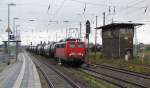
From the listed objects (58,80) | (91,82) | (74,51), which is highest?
(74,51)

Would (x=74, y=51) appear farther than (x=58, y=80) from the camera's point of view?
Yes

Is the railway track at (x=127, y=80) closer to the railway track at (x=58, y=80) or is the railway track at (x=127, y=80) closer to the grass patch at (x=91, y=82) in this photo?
the grass patch at (x=91, y=82)

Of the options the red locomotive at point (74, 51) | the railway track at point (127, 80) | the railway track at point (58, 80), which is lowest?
the railway track at point (58, 80)

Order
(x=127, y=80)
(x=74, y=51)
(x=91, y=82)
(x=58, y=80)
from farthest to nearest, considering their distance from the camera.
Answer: (x=74, y=51) → (x=58, y=80) → (x=127, y=80) → (x=91, y=82)

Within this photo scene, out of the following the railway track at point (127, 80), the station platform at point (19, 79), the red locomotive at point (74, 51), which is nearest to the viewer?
the railway track at point (127, 80)

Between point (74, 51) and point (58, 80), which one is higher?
point (74, 51)

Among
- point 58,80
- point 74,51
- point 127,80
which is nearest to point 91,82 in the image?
point 127,80

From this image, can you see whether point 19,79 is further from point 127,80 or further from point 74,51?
point 74,51

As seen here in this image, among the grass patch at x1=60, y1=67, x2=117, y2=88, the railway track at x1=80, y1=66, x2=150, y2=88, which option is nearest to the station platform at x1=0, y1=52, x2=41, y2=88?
the grass patch at x1=60, y1=67, x2=117, y2=88

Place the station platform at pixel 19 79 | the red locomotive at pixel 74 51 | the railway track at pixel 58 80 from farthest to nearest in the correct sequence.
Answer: the red locomotive at pixel 74 51 < the railway track at pixel 58 80 < the station platform at pixel 19 79

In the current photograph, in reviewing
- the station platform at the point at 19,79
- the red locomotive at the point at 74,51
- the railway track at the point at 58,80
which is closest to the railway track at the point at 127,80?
the railway track at the point at 58,80

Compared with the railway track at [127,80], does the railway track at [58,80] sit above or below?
below

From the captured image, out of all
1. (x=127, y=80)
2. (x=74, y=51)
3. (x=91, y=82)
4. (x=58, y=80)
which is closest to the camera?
(x=91, y=82)

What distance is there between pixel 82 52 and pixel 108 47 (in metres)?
14.3
